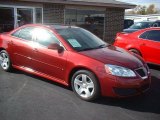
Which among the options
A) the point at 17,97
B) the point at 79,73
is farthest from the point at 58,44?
the point at 17,97

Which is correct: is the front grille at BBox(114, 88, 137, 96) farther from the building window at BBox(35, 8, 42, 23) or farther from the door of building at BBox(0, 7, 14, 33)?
the building window at BBox(35, 8, 42, 23)

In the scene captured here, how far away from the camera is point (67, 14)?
1534 cm

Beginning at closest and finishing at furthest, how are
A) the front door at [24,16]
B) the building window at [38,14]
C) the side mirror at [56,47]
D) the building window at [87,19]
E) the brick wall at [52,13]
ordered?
the side mirror at [56,47] < the front door at [24,16] < the building window at [38,14] < the brick wall at [52,13] < the building window at [87,19]

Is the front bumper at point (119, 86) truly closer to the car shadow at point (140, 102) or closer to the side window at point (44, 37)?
the car shadow at point (140, 102)

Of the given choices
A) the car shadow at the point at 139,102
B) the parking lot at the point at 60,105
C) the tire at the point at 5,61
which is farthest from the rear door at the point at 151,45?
the tire at the point at 5,61

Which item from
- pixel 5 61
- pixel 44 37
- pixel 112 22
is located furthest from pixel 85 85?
pixel 112 22

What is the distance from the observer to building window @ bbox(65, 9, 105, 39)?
1567cm

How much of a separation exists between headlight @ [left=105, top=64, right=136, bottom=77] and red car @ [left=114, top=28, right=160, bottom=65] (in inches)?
141

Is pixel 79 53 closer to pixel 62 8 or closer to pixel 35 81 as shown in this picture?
pixel 35 81

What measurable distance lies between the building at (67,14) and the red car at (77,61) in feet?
19.1

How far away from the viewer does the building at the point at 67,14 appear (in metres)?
13.0

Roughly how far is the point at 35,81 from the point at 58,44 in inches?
51.5

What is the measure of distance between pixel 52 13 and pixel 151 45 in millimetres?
7103

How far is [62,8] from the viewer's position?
14.8 meters
